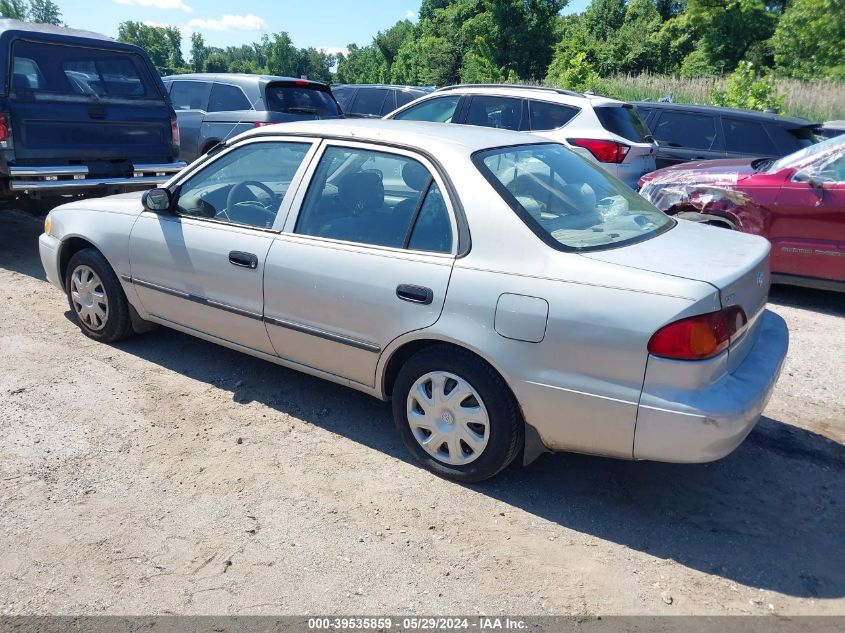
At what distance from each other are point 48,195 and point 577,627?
21.2 feet

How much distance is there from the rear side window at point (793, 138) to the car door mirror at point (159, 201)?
793cm

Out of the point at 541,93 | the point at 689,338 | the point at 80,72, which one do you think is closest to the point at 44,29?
the point at 80,72

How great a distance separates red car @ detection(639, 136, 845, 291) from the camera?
6.16m

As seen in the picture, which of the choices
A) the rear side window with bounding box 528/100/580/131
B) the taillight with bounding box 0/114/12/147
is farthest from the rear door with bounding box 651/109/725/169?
the taillight with bounding box 0/114/12/147

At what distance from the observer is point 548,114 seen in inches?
339

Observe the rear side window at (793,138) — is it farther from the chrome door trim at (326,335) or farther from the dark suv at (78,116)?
the chrome door trim at (326,335)

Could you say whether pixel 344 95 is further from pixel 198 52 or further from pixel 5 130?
pixel 198 52

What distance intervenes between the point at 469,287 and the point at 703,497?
1562 millimetres

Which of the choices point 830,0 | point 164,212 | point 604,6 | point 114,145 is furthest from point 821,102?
point 604,6

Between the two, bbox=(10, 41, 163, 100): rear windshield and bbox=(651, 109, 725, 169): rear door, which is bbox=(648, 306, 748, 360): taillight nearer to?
bbox=(10, 41, 163, 100): rear windshield

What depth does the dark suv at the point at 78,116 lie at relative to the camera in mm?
6695

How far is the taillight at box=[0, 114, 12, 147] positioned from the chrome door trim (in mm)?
4238

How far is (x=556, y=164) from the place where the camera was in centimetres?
394

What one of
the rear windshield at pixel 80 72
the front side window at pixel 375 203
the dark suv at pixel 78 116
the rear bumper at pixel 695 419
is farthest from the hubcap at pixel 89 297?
the rear bumper at pixel 695 419
